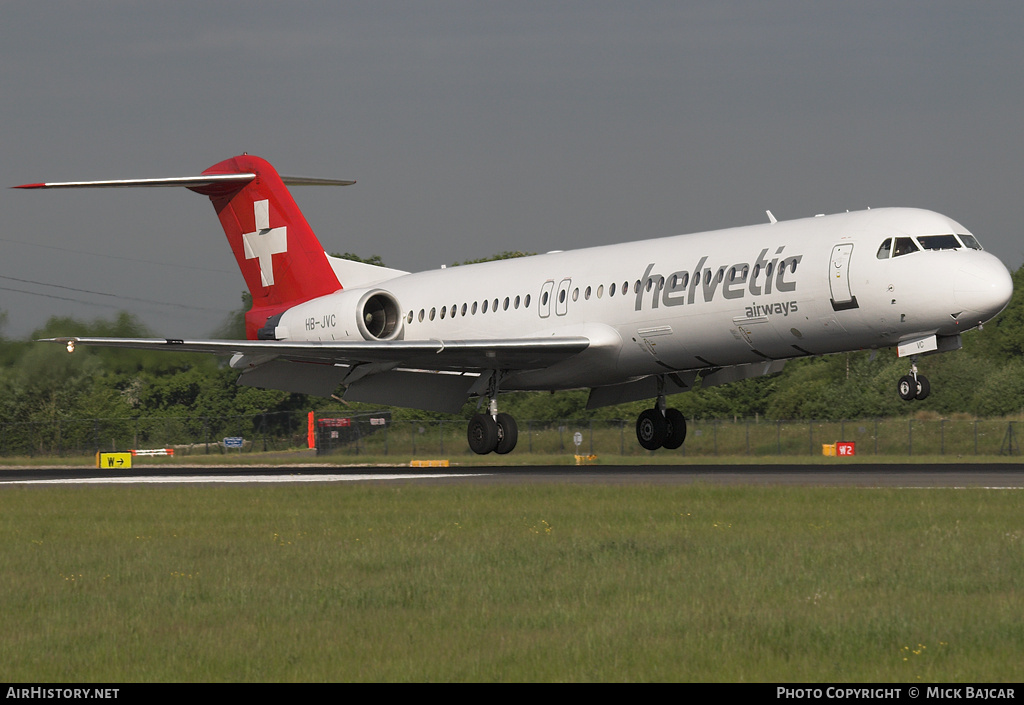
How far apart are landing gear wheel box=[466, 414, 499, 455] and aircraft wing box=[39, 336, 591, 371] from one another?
1.23 metres

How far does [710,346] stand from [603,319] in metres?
2.60

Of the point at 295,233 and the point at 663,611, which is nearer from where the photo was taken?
the point at 663,611

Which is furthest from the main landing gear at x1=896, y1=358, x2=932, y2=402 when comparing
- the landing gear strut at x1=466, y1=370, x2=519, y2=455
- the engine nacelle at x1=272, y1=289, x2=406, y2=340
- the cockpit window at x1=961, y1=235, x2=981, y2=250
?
the engine nacelle at x1=272, y1=289, x2=406, y2=340

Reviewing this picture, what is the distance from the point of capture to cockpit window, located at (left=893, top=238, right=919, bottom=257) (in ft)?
73.3

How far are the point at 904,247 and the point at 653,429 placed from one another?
9.34 meters

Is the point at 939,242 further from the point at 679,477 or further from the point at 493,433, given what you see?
the point at 493,433

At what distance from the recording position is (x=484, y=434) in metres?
28.0

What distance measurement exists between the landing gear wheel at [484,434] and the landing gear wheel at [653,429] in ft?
13.2

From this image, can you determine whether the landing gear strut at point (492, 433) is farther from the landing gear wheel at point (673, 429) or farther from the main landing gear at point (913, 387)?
the main landing gear at point (913, 387)

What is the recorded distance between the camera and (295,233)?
33625mm

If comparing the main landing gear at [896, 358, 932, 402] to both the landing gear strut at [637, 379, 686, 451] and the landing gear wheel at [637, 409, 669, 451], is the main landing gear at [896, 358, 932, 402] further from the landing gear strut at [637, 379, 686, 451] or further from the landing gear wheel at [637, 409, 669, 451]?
the landing gear wheel at [637, 409, 669, 451]

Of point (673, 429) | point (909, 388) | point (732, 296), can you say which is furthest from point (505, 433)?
point (909, 388)

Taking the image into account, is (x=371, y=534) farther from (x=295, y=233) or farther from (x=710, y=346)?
(x=295, y=233)

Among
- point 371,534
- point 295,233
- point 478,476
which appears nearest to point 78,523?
point 371,534
